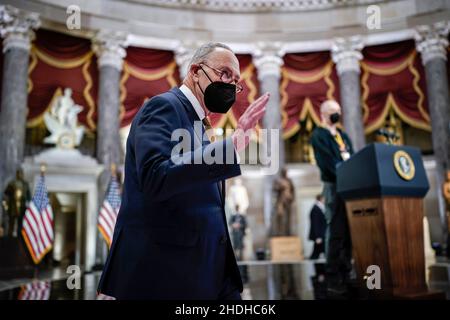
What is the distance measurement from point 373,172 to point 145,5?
10654 millimetres

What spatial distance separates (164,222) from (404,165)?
2.52m

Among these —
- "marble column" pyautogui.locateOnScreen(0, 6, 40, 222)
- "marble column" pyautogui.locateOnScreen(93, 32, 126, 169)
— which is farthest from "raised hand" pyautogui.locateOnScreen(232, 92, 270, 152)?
"marble column" pyautogui.locateOnScreen(93, 32, 126, 169)

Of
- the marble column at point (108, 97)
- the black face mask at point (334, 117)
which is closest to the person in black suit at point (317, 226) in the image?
the marble column at point (108, 97)

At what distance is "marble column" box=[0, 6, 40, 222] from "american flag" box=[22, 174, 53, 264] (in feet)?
8.21

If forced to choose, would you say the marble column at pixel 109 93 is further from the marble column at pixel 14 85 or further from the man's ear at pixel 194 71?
the man's ear at pixel 194 71

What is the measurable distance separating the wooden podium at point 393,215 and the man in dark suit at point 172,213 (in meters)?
2.02

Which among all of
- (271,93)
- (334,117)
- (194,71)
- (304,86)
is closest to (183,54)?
(271,93)

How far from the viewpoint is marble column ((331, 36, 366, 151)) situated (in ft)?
38.9

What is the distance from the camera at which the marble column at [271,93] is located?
38.9 feet

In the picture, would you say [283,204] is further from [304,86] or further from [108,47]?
[108,47]

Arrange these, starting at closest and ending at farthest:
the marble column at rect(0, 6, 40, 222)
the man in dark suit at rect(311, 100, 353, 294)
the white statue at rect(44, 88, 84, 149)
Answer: the man in dark suit at rect(311, 100, 353, 294) < the marble column at rect(0, 6, 40, 222) < the white statue at rect(44, 88, 84, 149)

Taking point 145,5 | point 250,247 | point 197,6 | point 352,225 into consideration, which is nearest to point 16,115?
point 145,5

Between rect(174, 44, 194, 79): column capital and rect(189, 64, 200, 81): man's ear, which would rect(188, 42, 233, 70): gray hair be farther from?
rect(174, 44, 194, 79): column capital
